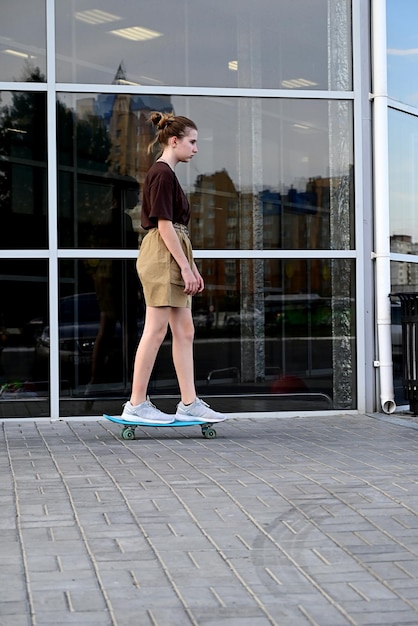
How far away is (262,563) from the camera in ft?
12.1

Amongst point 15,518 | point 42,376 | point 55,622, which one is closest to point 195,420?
point 42,376

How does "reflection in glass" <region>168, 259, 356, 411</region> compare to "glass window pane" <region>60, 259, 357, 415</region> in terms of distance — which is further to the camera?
"reflection in glass" <region>168, 259, 356, 411</region>

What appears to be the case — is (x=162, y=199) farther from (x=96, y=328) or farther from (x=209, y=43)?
(x=209, y=43)

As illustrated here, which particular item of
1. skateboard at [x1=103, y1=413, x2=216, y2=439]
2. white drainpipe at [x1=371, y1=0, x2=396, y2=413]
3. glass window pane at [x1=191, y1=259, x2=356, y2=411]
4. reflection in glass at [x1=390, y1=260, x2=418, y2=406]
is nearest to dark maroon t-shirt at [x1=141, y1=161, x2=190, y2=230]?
skateboard at [x1=103, y1=413, x2=216, y2=439]

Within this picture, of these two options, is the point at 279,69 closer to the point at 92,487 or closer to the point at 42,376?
the point at 42,376

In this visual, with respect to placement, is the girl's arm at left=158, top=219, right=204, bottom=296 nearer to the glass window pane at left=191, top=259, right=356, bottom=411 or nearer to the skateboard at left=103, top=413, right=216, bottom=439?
the skateboard at left=103, top=413, right=216, bottom=439

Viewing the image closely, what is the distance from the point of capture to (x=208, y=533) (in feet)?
13.4

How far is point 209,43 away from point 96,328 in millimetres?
2394

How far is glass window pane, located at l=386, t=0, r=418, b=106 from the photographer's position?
345 inches

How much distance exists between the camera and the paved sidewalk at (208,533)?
3.18m

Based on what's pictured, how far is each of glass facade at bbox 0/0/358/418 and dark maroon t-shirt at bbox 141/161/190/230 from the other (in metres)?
1.21

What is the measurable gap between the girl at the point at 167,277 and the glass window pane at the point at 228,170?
1.20m

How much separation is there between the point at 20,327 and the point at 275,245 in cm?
207

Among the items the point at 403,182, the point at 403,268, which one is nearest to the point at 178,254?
the point at 403,268
